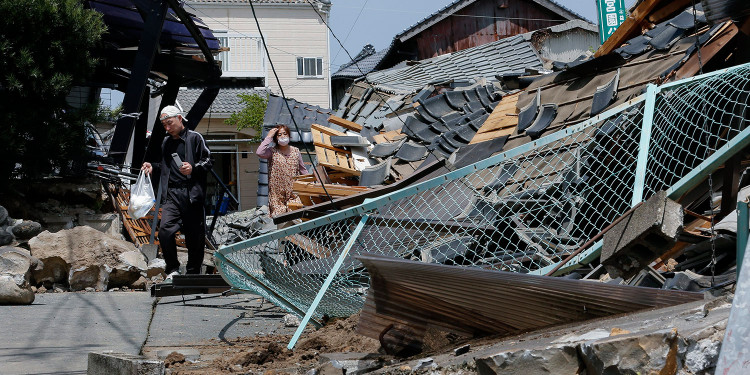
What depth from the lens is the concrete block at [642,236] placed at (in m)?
3.85

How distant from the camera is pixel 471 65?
23172mm

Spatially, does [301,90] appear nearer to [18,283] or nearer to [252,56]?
[252,56]

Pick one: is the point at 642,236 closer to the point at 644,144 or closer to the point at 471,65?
the point at 644,144

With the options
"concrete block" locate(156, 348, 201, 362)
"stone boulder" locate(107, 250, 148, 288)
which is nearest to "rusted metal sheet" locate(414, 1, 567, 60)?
"stone boulder" locate(107, 250, 148, 288)

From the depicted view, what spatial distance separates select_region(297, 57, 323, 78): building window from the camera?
3697cm

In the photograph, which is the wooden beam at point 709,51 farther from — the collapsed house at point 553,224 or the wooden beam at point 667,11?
the wooden beam at point 667,11

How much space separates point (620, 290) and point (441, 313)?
0.81m

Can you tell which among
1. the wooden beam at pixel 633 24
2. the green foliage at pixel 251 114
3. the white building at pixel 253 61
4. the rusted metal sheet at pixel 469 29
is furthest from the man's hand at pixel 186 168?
the rusted metal sheet at pixel 469 29

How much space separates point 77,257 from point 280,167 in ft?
7.84

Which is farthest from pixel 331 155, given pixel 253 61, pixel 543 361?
pixel 253 61

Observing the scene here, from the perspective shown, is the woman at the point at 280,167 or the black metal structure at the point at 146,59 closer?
the woman at the point at 280,167

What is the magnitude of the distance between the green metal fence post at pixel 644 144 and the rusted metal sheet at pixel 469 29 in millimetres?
29467

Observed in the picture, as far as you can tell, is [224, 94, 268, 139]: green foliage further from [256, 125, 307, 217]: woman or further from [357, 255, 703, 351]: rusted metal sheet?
[357, 255, 703, 351]: rusted metal sheet

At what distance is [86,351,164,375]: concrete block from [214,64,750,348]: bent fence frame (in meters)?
1.01
